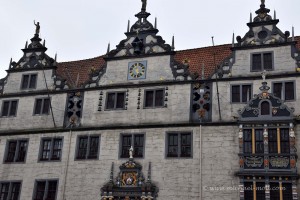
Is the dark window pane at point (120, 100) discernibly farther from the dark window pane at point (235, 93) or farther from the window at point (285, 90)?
the window at point (285, 90)

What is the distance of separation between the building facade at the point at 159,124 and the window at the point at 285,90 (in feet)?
0.18

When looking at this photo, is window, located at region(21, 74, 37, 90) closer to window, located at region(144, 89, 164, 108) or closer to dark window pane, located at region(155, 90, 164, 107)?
window, located at region(144, 89, 164, 108)

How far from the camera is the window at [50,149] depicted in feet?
93.7

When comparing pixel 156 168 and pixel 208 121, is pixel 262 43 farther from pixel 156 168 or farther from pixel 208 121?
pixel 156 168

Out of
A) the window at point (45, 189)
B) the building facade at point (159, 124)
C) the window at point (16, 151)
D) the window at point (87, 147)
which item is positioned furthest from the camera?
the window at point (16, 151)

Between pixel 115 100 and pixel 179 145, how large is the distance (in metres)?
5.24

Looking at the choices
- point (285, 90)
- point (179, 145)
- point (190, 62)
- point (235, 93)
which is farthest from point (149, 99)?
point (285, 90)

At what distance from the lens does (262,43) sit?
27.0 m

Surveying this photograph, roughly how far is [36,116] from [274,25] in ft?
53.1

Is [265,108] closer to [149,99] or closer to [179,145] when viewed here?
[179,145]

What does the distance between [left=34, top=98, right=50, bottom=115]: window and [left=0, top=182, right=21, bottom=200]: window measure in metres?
4.79

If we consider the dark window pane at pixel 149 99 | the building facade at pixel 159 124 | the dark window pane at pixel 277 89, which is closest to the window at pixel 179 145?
the building facade at pixel 159 124

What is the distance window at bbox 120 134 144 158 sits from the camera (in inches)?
1059

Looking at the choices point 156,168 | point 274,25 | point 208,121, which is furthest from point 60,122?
point 274,25
